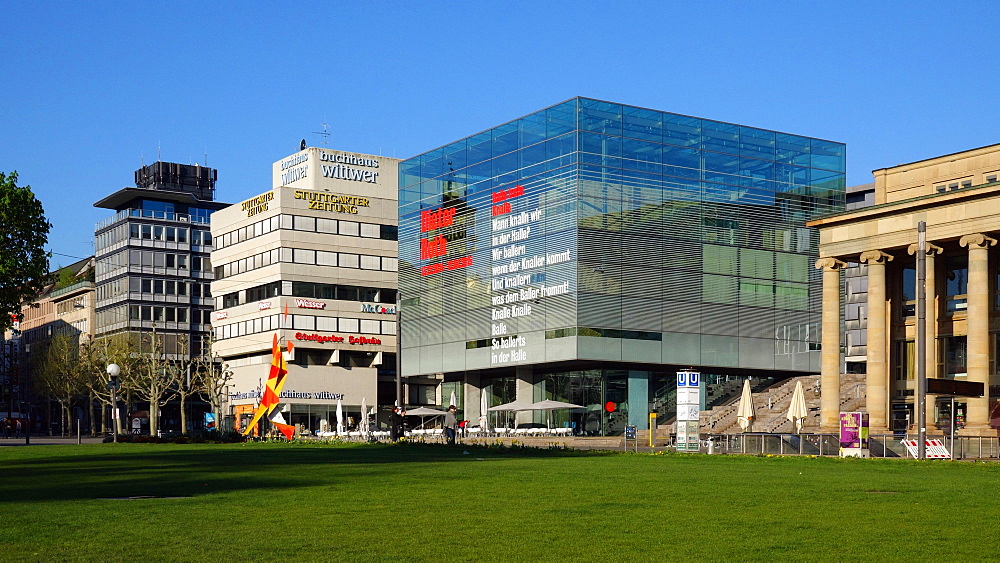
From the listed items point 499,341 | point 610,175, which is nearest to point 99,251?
point 499,341

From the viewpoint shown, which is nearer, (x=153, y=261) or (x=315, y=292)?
(x=315, y=292)

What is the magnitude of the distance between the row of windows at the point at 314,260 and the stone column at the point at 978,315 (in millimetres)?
71522

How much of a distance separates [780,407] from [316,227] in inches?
2128

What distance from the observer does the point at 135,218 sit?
5846 inches

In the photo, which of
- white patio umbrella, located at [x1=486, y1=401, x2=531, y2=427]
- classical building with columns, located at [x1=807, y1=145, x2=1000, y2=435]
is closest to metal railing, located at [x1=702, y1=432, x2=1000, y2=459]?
classical building with columns, located at [x1=807, y1=145, x2=1000, y2=435]

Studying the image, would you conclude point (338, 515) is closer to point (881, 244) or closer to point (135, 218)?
point (881, 244)

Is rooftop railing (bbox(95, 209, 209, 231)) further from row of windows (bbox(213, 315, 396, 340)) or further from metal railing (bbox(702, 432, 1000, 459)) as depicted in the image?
metal railing (bbox(702, 432, 1000, 459))

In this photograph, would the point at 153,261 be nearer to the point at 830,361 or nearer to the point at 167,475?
the point at 830,361

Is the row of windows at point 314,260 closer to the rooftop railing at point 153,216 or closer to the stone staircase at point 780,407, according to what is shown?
the rooftop railing at point 153,216

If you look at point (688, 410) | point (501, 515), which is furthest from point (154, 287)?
point (501, 515)

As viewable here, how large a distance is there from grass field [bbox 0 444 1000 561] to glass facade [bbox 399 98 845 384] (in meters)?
55.3

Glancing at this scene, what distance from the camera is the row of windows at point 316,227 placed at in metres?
122

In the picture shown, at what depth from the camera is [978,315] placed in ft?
212

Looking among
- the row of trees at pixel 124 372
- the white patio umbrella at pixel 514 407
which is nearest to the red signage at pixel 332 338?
the row of trees at pixel 124 372
